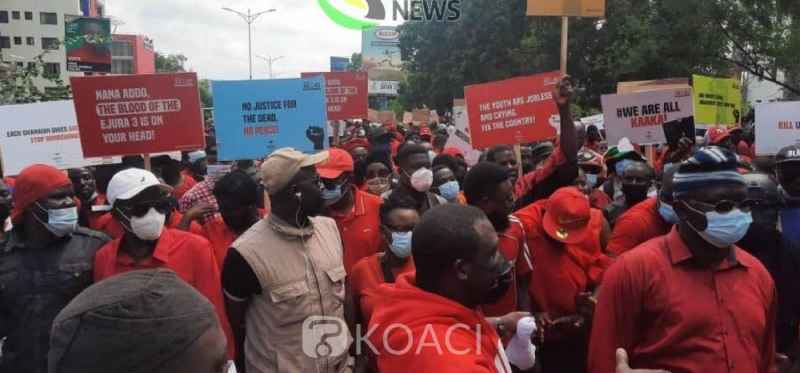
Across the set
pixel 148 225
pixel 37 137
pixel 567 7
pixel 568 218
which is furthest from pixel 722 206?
pixel 37 137

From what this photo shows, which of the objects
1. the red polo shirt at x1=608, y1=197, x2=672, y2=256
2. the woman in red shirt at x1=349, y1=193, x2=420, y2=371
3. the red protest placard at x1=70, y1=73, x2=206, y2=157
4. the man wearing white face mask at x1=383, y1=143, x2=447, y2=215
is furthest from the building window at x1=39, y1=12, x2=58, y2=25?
the red polo shirt at x1=608, y1=197, x2=672, y2=256

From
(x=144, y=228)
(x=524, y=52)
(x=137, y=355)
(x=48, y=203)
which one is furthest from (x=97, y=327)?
(x=524, y=52)

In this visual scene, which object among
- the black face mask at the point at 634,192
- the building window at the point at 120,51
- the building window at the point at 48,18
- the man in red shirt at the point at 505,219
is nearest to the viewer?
the man in red shirt at the point at 505,219

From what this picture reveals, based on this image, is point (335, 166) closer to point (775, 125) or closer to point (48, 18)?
point (775, 125)

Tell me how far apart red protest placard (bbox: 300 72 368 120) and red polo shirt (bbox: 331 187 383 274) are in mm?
5944

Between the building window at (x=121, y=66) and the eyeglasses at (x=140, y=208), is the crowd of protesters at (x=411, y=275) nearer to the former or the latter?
the eyeglasses at (x=140, y=208)

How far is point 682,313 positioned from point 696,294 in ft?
0.30

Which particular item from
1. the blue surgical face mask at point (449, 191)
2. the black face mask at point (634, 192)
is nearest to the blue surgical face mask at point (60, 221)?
the blue surgical face mask at point (449, 191)

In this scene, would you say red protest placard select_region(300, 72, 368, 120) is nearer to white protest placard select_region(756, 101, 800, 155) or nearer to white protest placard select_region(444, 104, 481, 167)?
white protest placard select_region(444, 104, 481, 167)

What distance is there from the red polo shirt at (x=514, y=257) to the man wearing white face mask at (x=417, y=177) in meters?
1.01

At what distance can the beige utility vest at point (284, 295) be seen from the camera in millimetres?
3213

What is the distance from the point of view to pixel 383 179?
6.36m

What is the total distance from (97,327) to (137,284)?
0.33ft

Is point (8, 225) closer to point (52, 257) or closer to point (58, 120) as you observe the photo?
point (52, 257)
